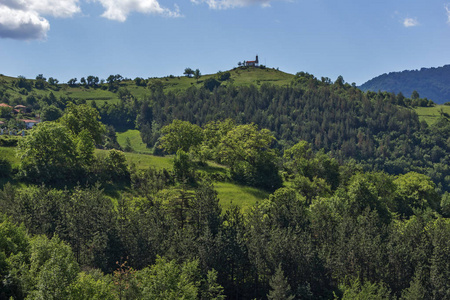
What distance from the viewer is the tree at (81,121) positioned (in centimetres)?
10700

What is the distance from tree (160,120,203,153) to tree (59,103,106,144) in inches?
879

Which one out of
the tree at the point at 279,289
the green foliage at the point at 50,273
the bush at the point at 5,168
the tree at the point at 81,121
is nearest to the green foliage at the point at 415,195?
the tree at the point at 279,289

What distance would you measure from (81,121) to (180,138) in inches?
1309

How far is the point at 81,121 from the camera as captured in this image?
355 ft

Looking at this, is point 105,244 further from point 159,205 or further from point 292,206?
point 292,206

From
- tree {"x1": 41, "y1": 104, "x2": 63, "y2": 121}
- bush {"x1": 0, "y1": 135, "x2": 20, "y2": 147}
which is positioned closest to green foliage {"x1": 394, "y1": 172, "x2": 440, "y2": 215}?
bush {"x1": 0, "y1": 135, "x2": 20, "y2": 147}

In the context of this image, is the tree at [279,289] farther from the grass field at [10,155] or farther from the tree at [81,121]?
the tree at [81,121]

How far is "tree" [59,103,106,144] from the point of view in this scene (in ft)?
351

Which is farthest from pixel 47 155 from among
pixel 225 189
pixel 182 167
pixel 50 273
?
pixel 50 273

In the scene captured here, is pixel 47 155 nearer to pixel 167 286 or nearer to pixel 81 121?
pixel 81 121

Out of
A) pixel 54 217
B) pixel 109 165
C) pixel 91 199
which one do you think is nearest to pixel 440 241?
pixel 91 199

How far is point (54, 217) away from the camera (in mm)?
65125

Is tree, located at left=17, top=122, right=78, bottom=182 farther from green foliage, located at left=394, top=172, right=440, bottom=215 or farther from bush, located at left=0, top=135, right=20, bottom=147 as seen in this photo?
green foliage, located at left=394, top=172, right=440, bottom=215

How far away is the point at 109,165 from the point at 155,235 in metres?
43.9
